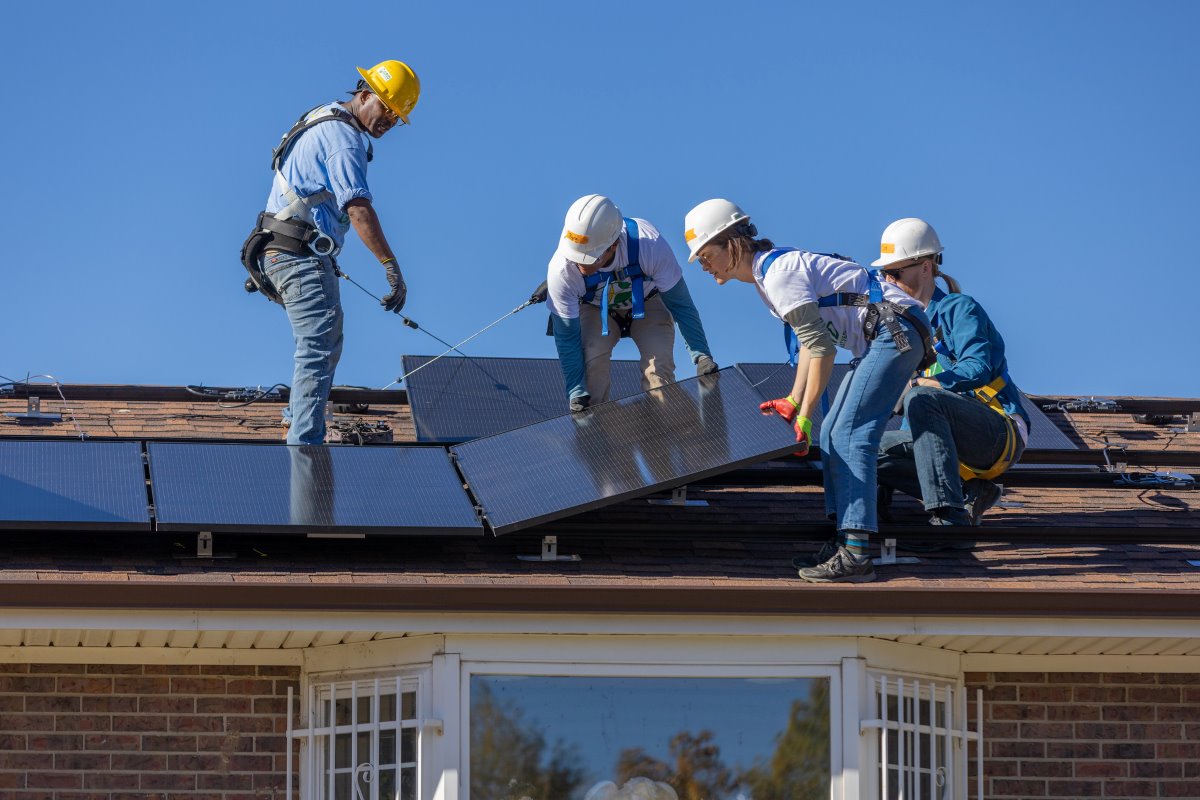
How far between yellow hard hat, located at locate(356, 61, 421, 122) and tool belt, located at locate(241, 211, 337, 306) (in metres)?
0.83

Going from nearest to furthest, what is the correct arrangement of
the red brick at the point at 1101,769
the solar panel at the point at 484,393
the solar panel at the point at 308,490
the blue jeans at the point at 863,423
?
1. the solar panel at the point at 308,490
2. the blue jeans at the point at 863,423
3. the red brick at the point at 1101,769
4. the solar panel at the point at 484,393

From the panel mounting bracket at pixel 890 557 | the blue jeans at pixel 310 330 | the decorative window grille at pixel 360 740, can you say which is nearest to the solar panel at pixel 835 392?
the panel mounting bracket at pixel 890 557

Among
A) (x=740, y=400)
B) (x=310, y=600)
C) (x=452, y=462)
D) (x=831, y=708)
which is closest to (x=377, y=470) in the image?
(x=452, y=462)

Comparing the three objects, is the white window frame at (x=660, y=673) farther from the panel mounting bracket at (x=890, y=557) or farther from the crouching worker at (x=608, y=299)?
the crouching worker at (x=608, y=299)

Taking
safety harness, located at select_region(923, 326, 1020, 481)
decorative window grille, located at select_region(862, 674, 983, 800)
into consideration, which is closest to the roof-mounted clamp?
safety harness, located at select_region(923, 326, 1020, 481)

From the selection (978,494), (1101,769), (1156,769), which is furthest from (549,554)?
(1156,769)

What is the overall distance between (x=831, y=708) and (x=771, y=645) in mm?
400

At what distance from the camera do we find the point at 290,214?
10.0 metres

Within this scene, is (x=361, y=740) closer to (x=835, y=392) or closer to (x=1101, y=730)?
(x=1101, y=730)

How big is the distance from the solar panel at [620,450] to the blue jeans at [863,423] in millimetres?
301

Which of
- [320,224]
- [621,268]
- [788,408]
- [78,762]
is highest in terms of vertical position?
[320,224]

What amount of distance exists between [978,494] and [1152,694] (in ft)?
4.37

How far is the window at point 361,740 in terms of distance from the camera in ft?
27.2

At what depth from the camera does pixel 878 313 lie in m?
9.16
